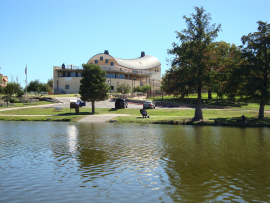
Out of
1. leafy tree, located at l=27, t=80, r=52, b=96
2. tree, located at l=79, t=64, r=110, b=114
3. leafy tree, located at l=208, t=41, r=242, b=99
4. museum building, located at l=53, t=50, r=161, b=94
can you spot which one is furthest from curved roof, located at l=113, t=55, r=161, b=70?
leafy tree, located at l=208, t=41, r=242, b=99

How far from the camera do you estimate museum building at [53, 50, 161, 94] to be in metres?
94.0

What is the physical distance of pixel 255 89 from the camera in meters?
28.5

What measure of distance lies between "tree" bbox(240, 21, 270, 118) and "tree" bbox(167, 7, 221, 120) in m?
4.29

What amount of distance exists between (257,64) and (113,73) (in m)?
74.0

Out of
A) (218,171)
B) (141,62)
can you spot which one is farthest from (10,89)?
(141,62)

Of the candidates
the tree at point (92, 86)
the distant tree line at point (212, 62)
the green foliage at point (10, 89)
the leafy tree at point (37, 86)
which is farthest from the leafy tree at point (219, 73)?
the leafy tree at point (37, 86)

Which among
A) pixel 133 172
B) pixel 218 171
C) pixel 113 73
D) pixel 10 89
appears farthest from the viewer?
pixel 113 73

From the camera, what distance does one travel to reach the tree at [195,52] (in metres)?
29.1

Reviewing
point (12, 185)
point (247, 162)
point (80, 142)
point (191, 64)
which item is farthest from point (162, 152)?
point (191, 64)

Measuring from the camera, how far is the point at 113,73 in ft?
328

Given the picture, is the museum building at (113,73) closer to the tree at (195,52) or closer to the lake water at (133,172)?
the tree at (195,52)

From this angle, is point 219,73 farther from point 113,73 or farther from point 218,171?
point 113,73

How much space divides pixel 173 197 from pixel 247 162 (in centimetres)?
565

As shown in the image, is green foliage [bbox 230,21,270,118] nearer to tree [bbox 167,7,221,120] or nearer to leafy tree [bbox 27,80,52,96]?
tree [bbox 167,7,221,120]
